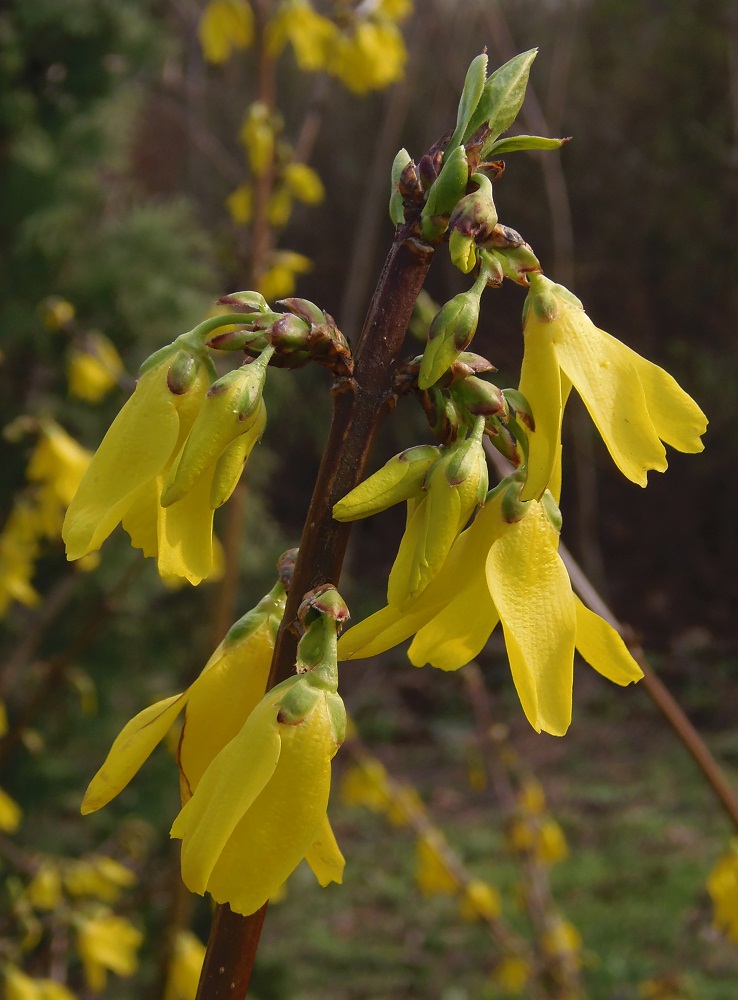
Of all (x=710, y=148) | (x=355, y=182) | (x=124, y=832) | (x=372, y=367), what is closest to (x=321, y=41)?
(x=124, y=832)

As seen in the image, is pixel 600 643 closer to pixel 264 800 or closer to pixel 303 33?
pixel 264 800

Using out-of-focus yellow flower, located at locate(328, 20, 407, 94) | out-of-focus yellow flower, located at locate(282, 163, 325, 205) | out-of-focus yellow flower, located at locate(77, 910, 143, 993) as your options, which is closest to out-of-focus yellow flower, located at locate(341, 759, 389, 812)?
out-of-focus yellow flower, located at locate(77, 910, 143, 993)

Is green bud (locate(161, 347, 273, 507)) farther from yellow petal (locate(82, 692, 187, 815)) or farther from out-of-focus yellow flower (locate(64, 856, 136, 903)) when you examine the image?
out-of-focus yellow flower (locate(64, 856, 136, 903))

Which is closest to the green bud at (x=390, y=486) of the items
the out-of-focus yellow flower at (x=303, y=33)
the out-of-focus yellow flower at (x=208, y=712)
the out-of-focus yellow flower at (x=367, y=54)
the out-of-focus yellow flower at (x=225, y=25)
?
the out-of-focus yellow flower at (x=208, y=712)

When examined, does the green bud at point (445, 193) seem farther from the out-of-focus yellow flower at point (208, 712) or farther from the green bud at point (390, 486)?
the out-of-focus yellow flower at point (208, 712)

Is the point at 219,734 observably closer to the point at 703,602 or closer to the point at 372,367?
the point at 372,367

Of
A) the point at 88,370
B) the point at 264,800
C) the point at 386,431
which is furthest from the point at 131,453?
the point at 386,431

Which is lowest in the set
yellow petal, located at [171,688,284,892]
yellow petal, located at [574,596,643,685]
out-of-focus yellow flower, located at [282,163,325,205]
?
out-of-focus yellow flower, located at [282,163,325,205]
